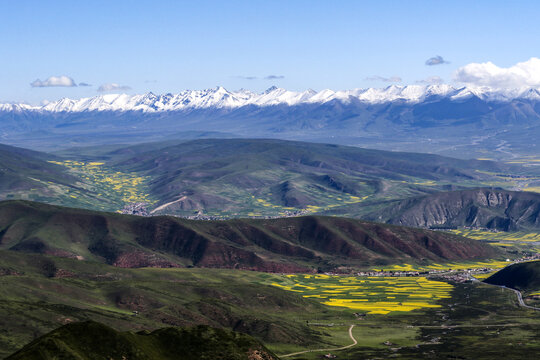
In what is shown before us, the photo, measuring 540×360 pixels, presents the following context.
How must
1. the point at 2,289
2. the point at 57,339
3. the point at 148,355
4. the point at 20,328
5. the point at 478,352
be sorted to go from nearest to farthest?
1. the point at 57,339
2. the point at 148,355
3. the point at 20,328
4. the point at 478,352
5. the point at 2,289

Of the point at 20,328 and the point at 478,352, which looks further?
the point at 478,352

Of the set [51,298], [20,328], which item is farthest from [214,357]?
[51,298]

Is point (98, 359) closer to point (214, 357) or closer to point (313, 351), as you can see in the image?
point (214, 357)

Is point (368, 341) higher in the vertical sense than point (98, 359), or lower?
lower

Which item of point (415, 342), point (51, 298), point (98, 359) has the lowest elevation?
point (415, 342)

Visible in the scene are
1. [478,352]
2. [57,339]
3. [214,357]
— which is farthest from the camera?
[478,352]

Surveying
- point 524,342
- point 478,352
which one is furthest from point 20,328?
point 524,342
